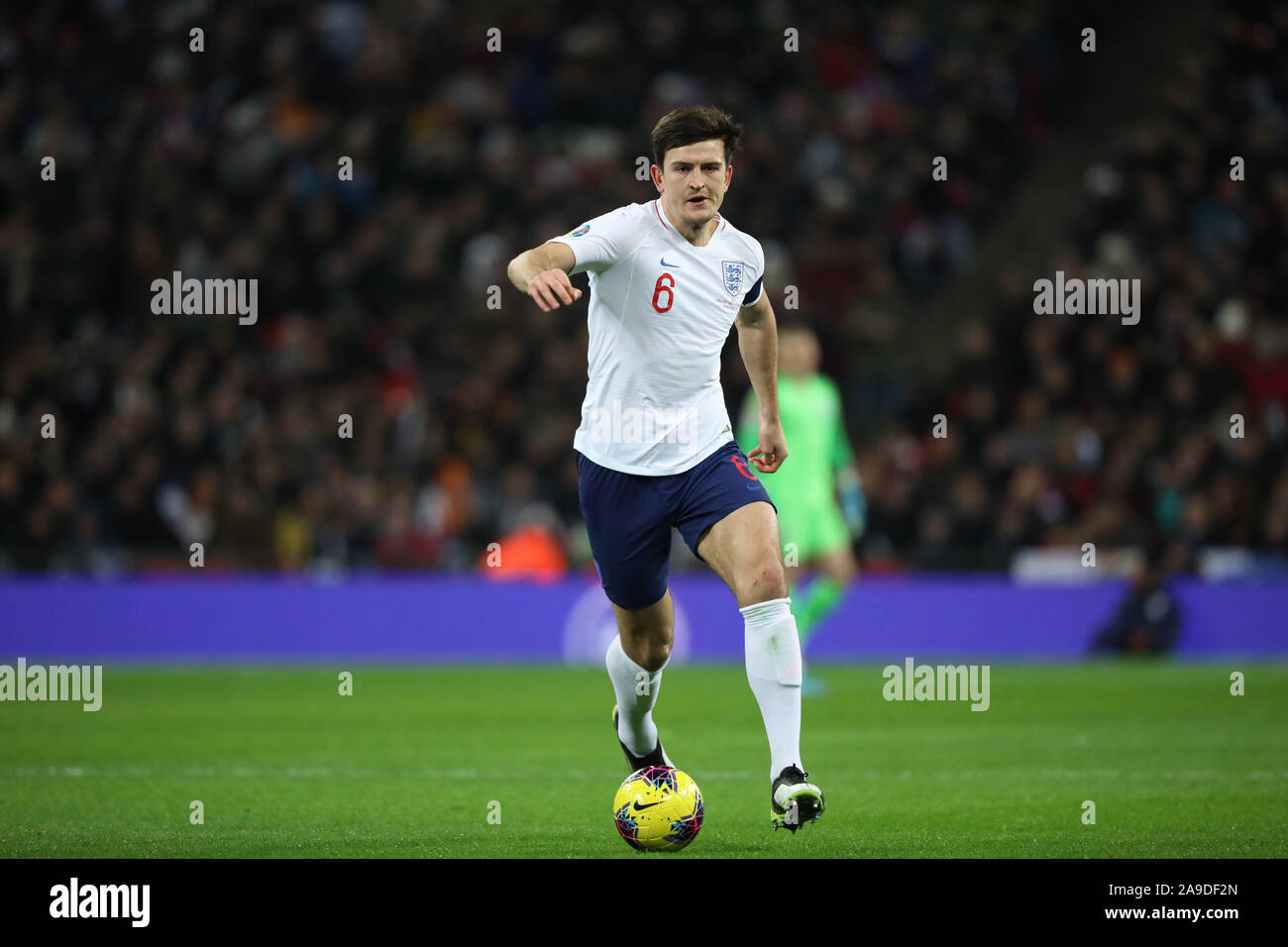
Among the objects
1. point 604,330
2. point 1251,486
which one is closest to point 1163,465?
point 1251,486

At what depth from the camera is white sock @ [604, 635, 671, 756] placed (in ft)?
23.7

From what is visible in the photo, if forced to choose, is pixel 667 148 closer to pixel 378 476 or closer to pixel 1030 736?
pixel 1030 736

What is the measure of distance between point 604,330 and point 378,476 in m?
12.4

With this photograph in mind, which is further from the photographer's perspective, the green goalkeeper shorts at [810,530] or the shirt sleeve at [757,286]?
the green goalkeeper shorts at [810,530]

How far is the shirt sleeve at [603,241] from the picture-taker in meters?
6.57

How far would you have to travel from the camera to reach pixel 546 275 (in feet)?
19.3

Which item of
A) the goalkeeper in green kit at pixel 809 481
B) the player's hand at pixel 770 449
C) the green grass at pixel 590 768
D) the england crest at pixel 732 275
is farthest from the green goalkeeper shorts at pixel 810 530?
the england crest at pixel 732 275

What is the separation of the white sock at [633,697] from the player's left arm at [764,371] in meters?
0.93

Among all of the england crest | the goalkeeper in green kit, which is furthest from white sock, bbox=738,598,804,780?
the goalkeeper in green kit

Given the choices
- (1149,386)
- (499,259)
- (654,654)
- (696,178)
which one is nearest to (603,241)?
(696,178)

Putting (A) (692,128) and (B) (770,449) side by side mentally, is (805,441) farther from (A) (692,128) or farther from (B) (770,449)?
(A) (692,128)

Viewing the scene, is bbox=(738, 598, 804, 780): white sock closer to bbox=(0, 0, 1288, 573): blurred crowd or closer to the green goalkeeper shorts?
the green goalkeeper shorts

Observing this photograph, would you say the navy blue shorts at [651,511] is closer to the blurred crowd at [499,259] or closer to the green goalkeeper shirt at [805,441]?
the green goalkeeper shirt at [805,441]

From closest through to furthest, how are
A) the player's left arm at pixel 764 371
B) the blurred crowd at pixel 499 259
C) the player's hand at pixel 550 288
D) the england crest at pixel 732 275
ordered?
1. the player's hand at pixel 550 288
2. the england crest at pixel 732 275
3. the player's left arm at pixel 764 371
4. the blurred crowd at pixel 499 259
